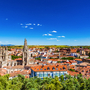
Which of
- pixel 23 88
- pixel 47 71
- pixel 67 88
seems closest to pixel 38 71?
pixel 47 71

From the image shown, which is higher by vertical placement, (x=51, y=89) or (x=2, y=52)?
(x=2, y=52)

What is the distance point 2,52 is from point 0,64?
15.1 meters

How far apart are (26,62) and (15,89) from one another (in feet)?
134

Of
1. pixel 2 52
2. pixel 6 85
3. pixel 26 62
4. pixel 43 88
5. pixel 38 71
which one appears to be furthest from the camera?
pixel 2 52

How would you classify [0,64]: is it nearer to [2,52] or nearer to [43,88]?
[2,52]

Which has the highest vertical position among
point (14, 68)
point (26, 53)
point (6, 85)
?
point (26, 53)

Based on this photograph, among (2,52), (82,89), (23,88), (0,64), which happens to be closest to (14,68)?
(0,64)

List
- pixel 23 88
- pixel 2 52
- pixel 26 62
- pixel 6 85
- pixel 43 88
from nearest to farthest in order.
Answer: pixel 6 85 < pixel 43 88 < pixel 23 88 < pixel 26 62 < pixel 2 52

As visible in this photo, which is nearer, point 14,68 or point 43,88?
point 43,88

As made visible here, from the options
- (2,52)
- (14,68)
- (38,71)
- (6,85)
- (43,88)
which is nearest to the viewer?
(6,85)

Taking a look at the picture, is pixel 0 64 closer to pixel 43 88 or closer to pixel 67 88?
pixel 43 88

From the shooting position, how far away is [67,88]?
23188mm

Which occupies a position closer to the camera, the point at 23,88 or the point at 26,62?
the point at 23,88

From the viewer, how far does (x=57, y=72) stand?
38.4m
